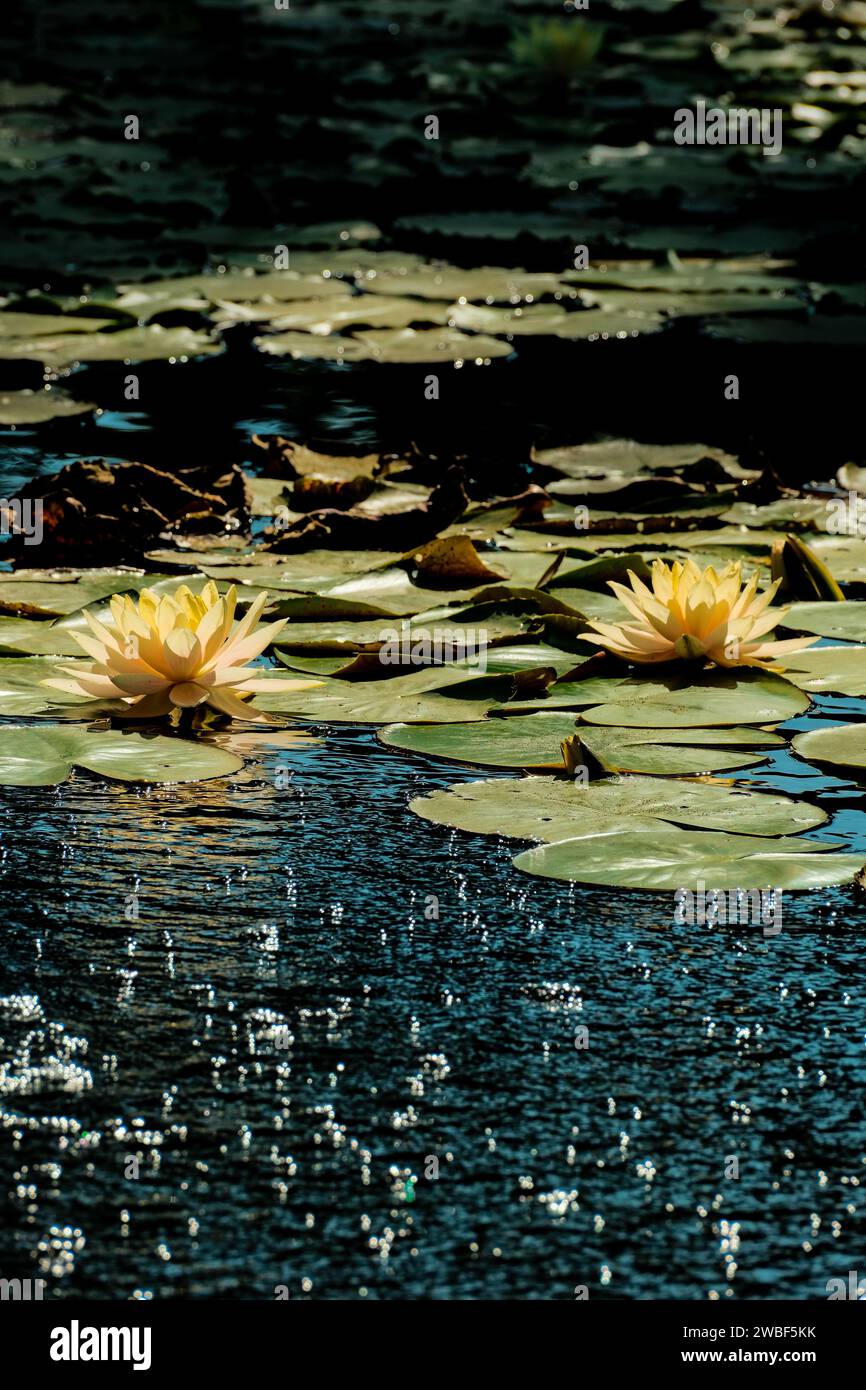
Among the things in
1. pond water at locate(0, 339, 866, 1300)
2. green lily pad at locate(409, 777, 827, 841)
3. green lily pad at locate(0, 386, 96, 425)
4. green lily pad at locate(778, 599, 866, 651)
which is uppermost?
green lily pad at locate(0, 386, 96, 425)

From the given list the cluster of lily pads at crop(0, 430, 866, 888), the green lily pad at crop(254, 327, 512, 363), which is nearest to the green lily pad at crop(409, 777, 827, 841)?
the cluster of lily pads at crop(0, 430, 866, 888)

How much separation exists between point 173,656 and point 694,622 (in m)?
0.84

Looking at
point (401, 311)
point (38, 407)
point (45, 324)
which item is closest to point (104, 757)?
point (38, 407)

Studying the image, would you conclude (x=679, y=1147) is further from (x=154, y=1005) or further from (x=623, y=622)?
(x=623, y=622)

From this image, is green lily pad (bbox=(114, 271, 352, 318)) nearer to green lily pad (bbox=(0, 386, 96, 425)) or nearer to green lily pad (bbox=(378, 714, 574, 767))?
green lily pad (bbox=(0, 386, 96, 425))

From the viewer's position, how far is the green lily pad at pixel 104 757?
266 cm

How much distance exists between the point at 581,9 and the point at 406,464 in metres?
12.8

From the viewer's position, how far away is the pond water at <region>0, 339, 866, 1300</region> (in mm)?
1593

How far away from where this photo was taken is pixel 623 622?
3.38 meters

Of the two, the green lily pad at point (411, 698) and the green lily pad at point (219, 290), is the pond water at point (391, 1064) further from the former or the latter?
the green lily pad at point (219, 290)

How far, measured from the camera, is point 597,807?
8.30 ft

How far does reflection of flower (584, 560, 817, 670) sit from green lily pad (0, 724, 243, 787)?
0.71 metres

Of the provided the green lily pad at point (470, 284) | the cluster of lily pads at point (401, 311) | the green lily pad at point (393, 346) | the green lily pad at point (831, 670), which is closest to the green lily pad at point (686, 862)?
the green lily pad at point (831, 670)

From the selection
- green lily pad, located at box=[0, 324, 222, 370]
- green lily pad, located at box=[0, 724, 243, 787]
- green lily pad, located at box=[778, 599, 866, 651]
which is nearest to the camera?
green lily pad, located at box=[0, 724, 243, 787]
